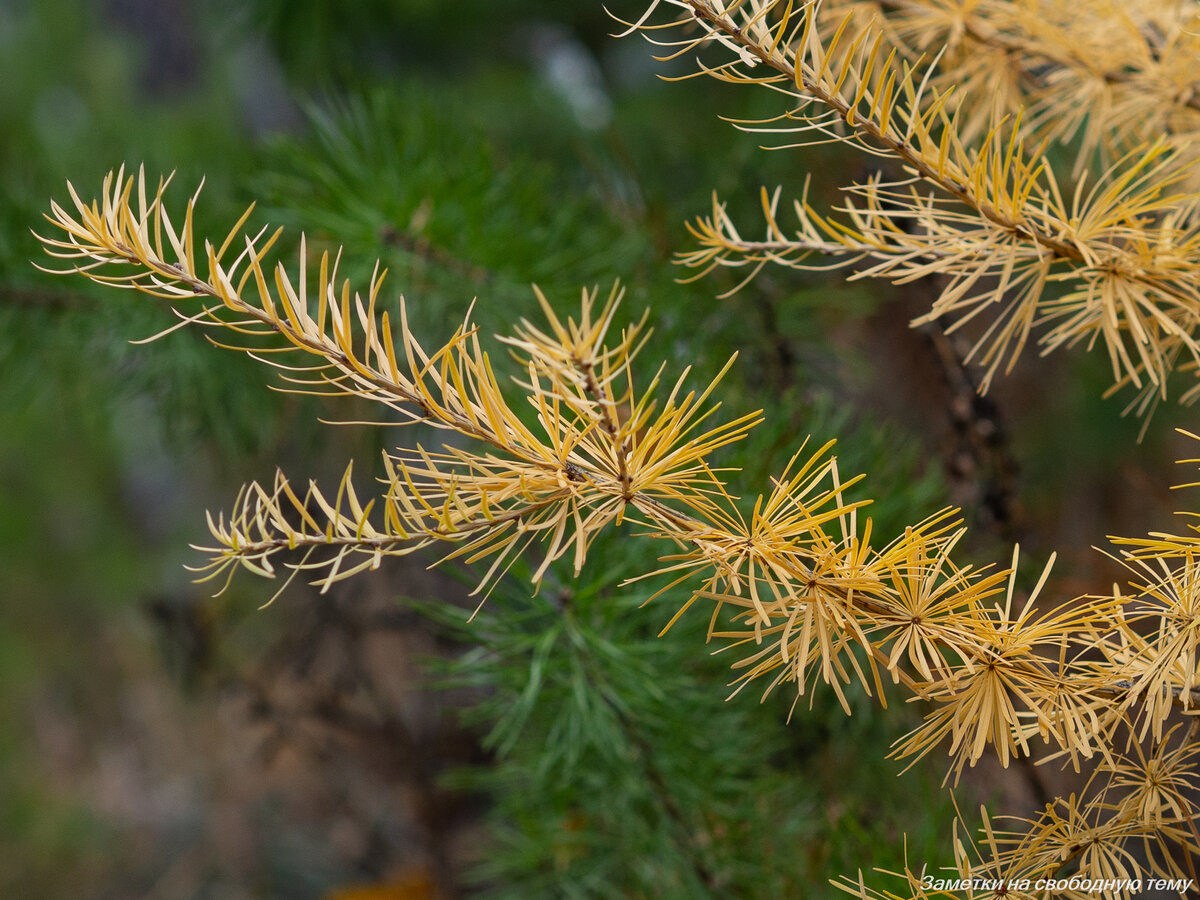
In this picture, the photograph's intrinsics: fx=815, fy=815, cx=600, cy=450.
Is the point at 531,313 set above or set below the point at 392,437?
above

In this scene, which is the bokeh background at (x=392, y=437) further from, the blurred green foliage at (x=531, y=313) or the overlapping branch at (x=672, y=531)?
the overlapping branch at (x=672, y=531)

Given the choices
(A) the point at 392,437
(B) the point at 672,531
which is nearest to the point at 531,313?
(B) the point at 672,531

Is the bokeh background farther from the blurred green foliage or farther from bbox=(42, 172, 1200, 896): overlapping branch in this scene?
bbox=(42, 172, 1200, 896): overlapping branch

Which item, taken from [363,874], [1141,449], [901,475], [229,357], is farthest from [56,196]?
[1141,449]

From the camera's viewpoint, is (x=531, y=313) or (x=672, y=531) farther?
(x=531, y=313)

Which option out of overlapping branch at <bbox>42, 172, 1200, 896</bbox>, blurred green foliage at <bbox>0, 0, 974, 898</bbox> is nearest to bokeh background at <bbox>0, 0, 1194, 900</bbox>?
blurred green foliage at <bbox>0, 0, 974, 898</bbox>

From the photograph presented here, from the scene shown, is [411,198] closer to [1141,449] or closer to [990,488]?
[990,488]

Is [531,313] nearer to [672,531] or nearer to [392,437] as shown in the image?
[672,531]

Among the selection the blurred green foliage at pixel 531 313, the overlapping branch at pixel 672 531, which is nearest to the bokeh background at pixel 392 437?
the blurred green foliage at pixel 531 313
